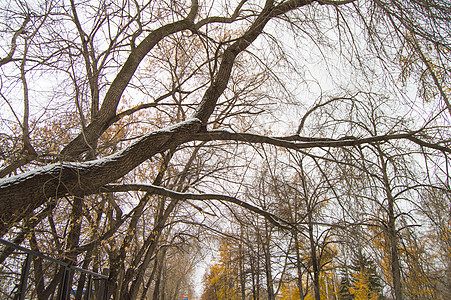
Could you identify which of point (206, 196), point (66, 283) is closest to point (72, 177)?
point (66, 283)

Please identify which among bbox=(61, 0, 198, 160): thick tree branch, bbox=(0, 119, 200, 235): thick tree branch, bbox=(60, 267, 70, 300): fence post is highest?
bbox=(61, 0, 198, 160): thick tree branch

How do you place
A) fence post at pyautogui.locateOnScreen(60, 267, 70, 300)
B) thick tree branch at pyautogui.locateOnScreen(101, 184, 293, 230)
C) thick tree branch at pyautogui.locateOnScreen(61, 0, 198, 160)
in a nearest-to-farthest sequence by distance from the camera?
fence post at pyautogui.locateOnScreen(60, 267, 70, 300) → thick tree branch at pyautogui.locateOnScreen(101, 184, 293, 230) → thick tree branch at pyautogui.locateOnScreen(61, 0, 198, 160)

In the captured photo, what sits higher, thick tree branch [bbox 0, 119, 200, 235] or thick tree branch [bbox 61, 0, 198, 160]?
thick tree branch [bbox 61, 0, 198, 160]

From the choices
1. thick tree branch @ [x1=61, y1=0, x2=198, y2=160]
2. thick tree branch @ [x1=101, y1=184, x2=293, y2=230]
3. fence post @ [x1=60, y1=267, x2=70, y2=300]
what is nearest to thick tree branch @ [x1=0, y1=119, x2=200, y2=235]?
thick tree branch @ [x1=101, y1=184, x2=293, y2=230]

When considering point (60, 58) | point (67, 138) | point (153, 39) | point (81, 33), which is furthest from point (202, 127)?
point (67, 138)

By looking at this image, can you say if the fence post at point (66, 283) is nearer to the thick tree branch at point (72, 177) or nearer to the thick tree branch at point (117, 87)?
the thick tree branch at point (72, 177)

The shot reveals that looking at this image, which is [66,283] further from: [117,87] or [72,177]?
[117,87]

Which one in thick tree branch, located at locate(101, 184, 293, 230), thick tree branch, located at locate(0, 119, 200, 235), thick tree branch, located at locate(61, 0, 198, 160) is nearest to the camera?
thick tree branch, located at locate(0, 119, 200, 235)

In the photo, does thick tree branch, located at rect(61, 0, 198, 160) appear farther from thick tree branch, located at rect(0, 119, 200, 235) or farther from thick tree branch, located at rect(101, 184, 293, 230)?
thick tree branch, located at rect(0, 119, 200, 235)

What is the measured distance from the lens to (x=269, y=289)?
13.4m

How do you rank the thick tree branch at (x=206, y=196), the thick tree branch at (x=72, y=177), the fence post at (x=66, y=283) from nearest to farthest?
1. the thick tree branch at (x=72, y=177)
2. the fence post at (x=66, y=283)
3. the thick tree branch at (x=206, y=196)

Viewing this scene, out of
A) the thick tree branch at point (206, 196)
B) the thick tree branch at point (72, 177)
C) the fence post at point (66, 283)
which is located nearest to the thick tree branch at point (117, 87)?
the thick tree branch at point (206, 196)

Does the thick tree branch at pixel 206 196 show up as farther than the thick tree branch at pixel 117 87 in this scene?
No

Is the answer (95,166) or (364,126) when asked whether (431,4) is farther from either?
(95,166)
